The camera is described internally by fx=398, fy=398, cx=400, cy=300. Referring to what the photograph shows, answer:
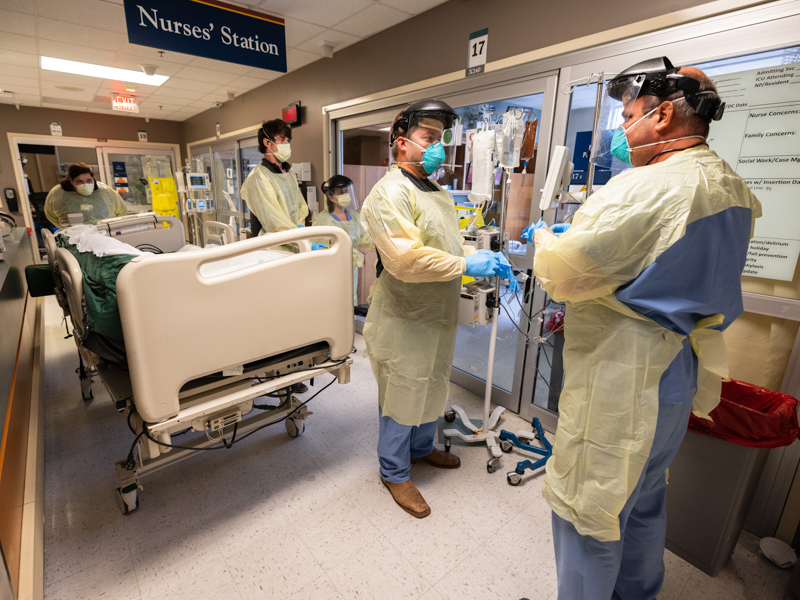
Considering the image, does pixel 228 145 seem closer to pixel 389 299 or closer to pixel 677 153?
pixel 389 299

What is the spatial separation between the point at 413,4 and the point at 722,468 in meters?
3.22

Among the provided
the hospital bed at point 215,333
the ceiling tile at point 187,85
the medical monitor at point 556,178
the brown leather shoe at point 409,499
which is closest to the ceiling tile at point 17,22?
the ceiling tile at point 187,85

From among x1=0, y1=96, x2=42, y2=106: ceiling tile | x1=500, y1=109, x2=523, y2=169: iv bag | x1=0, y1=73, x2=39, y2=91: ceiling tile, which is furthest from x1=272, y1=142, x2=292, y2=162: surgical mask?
x1=0, y1=96, x2=42, y2=106: ceiling tile

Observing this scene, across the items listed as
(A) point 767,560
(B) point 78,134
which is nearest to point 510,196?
(A) point 767,560

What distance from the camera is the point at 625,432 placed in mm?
1056

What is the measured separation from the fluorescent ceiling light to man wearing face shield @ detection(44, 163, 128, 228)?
103 centimetres

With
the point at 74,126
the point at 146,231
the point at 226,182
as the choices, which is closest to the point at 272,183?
the point at 146,231

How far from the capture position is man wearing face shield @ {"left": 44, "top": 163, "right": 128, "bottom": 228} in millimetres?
4398

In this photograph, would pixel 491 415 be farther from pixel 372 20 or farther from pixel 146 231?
pixel 372 20

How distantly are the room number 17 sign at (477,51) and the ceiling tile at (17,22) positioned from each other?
344cm

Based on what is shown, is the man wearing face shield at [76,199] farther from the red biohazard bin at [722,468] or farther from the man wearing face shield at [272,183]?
the red biohazard bin at [722,468]

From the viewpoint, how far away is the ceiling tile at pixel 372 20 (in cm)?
294

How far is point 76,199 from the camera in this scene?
4.50 meters

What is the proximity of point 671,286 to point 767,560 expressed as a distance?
61.9 inches
